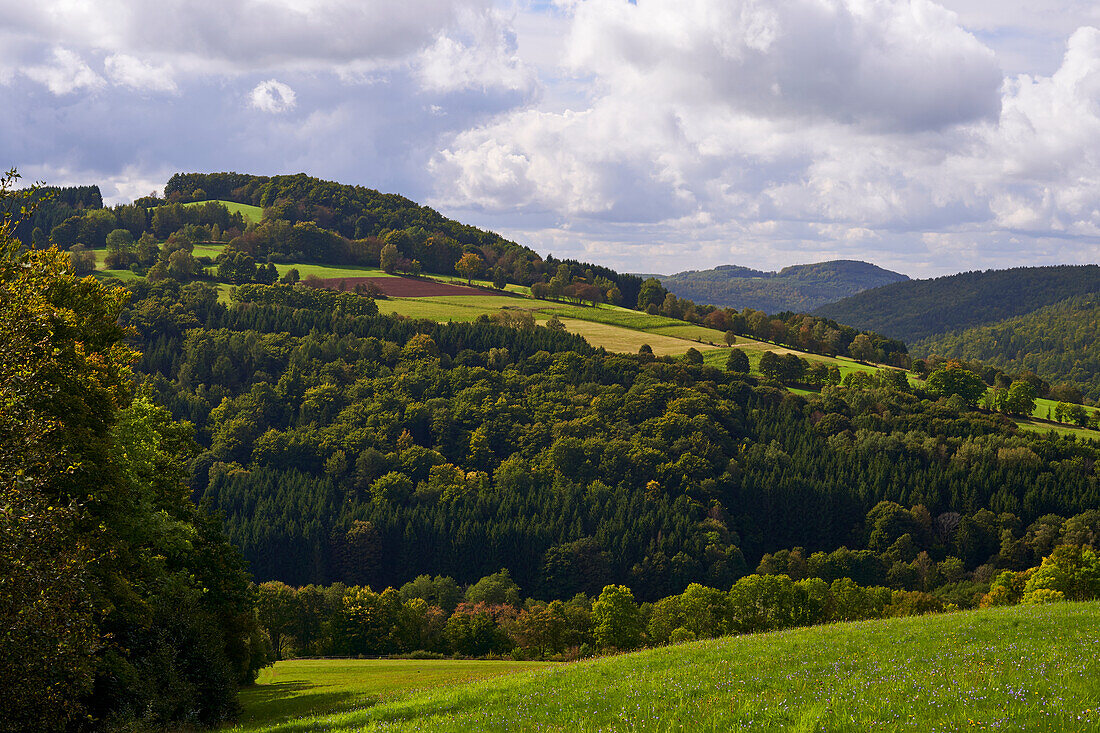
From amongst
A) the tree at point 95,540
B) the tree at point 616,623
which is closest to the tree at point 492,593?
the tree at point 616,623

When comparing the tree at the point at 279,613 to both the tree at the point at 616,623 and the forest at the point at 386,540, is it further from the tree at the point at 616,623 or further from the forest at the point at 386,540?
the tree at the point at 616,623

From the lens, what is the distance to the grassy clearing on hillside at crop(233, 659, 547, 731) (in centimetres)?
3334

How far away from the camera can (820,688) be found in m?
18.8

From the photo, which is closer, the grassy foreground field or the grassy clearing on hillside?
the grassy foreground field

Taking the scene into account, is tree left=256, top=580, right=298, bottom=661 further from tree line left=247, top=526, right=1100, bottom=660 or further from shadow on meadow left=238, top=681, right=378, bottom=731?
shadow on meadow left=238, top=681, right=378, bottom=731

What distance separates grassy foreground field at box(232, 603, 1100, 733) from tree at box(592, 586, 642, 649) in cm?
6600

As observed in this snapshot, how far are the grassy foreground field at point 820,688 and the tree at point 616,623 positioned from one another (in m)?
66.0

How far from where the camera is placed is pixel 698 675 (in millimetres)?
23062

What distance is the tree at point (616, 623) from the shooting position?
9400 cm

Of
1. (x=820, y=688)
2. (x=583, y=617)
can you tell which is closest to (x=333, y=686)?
(x=820, y=688)

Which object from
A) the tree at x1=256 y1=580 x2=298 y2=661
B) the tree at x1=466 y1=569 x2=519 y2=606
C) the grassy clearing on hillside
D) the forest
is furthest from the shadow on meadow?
the tree at x1=466 y1=569 x2=519 y2=606

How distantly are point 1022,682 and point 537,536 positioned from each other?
513 feet

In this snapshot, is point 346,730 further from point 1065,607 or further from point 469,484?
point 469,484

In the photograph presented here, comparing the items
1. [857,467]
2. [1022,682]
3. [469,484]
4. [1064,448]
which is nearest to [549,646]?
[1022,682]
